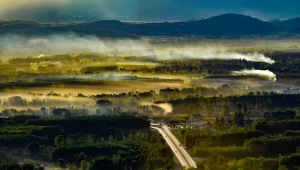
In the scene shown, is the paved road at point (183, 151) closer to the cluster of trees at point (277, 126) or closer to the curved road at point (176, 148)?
the curved road at point (176, 148)

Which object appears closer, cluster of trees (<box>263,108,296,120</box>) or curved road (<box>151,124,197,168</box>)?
curved road (<box>151,124,197,168</box>)

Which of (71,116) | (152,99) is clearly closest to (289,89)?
(152,99)

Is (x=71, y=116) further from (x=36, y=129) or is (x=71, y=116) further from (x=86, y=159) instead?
(x=86, y=159)

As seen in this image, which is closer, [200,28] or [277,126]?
[277,126]

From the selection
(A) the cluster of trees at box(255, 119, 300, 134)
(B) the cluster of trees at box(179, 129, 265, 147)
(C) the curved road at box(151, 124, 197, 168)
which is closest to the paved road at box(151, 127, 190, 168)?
(C) the curved road at box(151, 124, 197, 168)

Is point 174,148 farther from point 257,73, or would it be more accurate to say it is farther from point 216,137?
point 257,73

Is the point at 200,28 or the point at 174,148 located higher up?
the point at 200,28

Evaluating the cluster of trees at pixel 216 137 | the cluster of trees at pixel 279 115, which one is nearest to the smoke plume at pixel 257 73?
the cluster of trees at pixel 279 115

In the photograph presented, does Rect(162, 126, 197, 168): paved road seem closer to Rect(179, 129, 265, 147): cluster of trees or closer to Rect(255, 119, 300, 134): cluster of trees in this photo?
Rect(179, 129, 265, 147): cluster of trees

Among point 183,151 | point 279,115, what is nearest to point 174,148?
point 183,151
